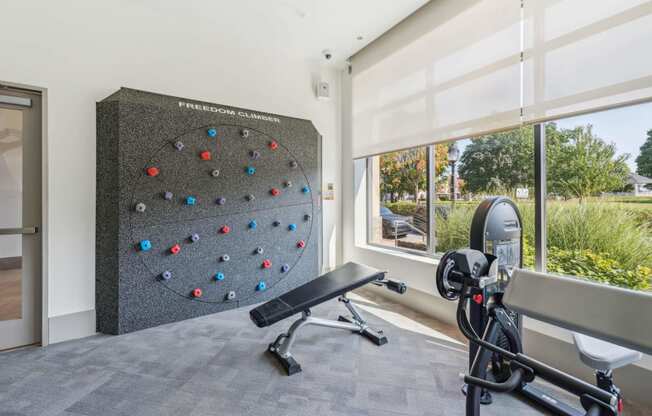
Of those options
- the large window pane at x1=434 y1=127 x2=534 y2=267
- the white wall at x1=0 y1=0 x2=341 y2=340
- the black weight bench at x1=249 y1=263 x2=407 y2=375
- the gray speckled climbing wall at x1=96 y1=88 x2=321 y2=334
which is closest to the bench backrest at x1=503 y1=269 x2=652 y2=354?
the black weight bench at x1=249 y1=263 x2=407 y2=375

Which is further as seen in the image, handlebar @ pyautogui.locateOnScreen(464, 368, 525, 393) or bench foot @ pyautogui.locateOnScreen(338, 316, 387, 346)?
bench foot @ pyautogui.locateOnScreen(338, 316, 387, 346)

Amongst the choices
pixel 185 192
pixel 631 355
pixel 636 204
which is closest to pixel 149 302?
pixel 185 192

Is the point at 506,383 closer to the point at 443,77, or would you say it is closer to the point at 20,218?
the point at 443,77

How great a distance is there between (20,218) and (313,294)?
2.48 meters

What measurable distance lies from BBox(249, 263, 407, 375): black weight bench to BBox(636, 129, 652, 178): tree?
170 centimetres

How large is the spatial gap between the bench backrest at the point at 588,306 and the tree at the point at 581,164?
5.41 feet

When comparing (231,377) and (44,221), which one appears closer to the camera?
(231,377)

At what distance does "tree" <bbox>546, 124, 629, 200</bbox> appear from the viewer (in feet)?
6.68

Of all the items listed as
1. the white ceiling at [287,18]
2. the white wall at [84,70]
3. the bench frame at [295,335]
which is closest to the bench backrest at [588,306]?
the bench frame at [295,335]

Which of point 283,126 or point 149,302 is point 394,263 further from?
point 149,302

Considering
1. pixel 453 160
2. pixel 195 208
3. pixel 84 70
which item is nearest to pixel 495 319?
pixel 453 160

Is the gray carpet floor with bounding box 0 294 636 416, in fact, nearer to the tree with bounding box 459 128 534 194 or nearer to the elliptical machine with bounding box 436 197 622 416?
the elliptical machine with bounding box 436 197 622 416

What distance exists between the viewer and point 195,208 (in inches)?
116

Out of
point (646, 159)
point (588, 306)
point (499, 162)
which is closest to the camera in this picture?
point (588, 306)
